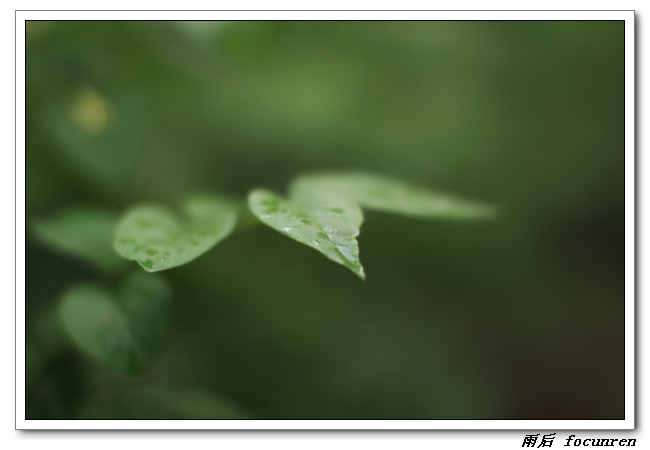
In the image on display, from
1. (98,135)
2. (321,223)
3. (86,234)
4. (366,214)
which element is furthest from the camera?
(366,214)

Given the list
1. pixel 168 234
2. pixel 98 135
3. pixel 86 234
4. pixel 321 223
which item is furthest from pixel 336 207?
pixel 98 135

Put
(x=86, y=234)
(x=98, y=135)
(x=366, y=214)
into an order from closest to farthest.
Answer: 1. (x=86, y=234)
2. (x=98, y=135)
3. (x=366, y=214)

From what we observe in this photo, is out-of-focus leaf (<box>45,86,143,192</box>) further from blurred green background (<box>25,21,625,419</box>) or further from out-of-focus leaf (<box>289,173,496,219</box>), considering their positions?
out-of-focus leaf (<box>289,173,496,219</box>)

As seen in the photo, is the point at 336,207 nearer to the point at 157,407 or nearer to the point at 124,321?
the point at 124,321

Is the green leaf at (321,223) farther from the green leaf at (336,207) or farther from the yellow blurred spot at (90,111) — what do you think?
the yellow blurred spot at (90,111)

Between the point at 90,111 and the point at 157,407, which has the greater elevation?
the point at 90,111
